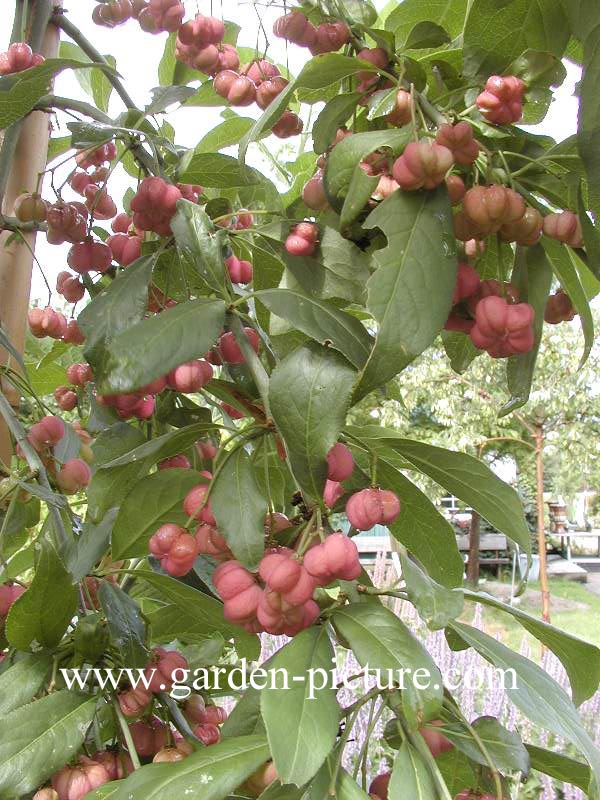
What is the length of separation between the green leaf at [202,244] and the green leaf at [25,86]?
18 cm

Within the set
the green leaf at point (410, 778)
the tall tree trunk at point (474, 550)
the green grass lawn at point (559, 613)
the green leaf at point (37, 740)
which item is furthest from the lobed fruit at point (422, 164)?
the tall tree trunk at point (474, 550)

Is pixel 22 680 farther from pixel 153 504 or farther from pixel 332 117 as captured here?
pixel 332 117

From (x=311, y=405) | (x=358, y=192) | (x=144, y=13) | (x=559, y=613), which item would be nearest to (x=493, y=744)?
(x=311, y=405)

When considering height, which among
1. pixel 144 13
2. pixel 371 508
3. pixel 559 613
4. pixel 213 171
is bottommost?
pixel 559 613

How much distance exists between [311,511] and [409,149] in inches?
9.7

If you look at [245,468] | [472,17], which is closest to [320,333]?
[245,468]

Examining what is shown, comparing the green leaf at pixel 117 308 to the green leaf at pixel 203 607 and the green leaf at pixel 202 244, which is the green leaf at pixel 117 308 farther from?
the green leaf at pixel 203 607

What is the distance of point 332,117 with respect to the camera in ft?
2.05

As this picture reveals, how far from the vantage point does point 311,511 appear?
580mm

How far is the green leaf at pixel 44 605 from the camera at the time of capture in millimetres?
662

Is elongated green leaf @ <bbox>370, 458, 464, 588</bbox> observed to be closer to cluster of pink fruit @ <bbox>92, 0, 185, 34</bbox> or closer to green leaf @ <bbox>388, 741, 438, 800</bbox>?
green leaf @ <bbox>388, 741, 438, 800</bbox>

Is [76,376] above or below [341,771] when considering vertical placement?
above

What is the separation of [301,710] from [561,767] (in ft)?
0.88

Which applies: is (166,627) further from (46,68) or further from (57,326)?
(46,68)
